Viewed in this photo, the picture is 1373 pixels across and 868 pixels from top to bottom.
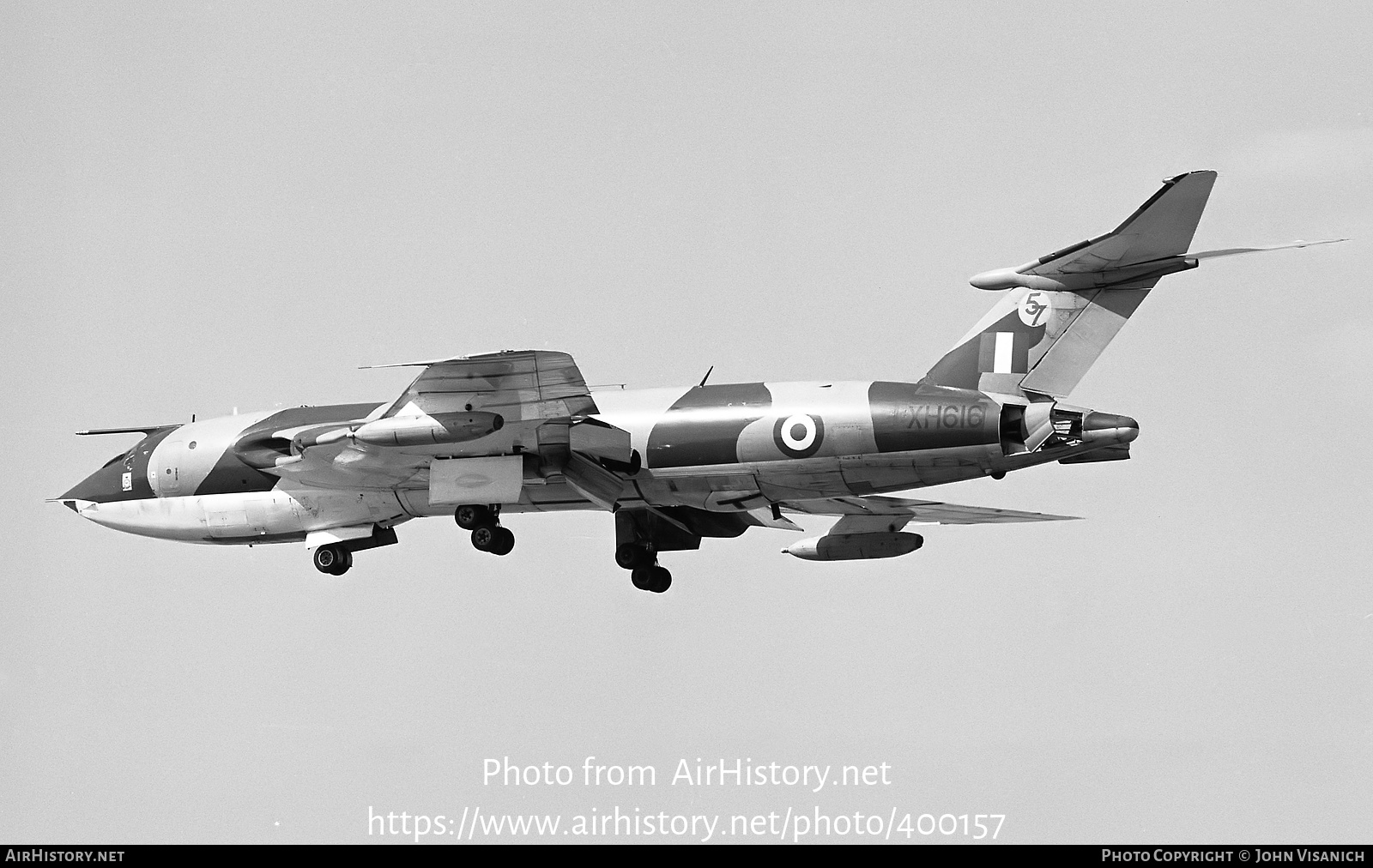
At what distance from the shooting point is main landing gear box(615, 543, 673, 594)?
40.8 m

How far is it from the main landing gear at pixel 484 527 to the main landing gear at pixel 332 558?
11.4ft

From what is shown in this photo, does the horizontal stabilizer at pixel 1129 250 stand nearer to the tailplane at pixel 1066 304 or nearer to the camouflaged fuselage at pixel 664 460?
the tailplane at pixel 1066 304

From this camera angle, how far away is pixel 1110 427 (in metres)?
33.4

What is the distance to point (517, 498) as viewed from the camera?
36625 millimetres

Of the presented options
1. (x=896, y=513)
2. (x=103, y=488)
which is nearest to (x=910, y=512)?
(x=896, y=513)

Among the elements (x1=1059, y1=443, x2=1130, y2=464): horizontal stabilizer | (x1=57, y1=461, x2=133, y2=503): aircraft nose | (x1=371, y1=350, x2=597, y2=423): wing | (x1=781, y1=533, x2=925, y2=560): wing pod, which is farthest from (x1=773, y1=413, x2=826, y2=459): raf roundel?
(x1=57, y1=461, x2=133, y2=503): aircraft nose

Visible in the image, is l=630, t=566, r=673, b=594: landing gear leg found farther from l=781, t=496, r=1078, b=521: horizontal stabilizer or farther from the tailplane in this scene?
the tailplane

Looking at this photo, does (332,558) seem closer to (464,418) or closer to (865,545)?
(464,418)

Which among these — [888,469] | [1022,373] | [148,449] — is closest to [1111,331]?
[1022,373]

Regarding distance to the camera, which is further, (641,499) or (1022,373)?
(641,499)

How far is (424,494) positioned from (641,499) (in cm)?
452

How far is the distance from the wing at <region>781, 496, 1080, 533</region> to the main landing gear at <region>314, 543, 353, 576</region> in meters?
8.89
